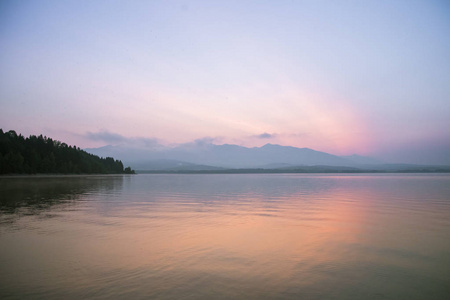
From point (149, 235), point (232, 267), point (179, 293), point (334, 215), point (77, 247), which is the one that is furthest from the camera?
point (334, 215)

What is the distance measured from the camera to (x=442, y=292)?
26.0ft

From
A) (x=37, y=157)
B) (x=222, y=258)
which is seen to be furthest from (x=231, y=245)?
(x=37, y=157)

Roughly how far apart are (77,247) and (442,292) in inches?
498

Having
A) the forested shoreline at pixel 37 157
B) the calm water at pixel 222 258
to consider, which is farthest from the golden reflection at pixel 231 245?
the forested shoreline at pixel 37 157

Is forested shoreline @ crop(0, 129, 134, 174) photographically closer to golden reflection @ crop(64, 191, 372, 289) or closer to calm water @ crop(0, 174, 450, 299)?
calm water @ crop(0, 174, 450, 299)

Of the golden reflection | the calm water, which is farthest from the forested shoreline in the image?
the golden reflection

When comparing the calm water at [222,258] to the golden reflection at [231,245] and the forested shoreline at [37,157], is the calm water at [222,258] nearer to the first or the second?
the golden reflection at [231,245]

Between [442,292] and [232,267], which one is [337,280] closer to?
[442,292]

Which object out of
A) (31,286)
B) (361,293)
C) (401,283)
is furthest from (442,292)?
(31,286)

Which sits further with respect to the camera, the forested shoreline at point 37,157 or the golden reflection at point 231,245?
the forested shoreline at point 37,157

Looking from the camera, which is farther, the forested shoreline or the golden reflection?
the forested shoreline

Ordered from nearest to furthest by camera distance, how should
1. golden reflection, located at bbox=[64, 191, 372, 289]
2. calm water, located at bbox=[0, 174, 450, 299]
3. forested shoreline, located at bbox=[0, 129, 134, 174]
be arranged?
calm water, located at bbox=[0, 174, 450, 299] < golden reflection, located at bbox=[64, 191, 372, 289] < forested shoreline, located at bbox=[0, 129, 134, 174]

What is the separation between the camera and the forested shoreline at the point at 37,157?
105250 millimetres

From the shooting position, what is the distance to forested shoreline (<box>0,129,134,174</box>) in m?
105
